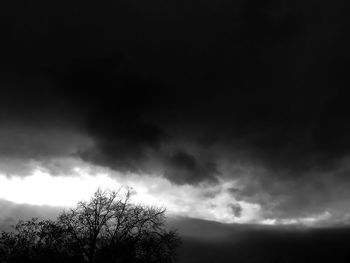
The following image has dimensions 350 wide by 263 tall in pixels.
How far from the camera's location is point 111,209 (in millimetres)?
33375

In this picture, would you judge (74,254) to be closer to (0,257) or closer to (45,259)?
(45,259)

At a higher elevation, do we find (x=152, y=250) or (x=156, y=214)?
(x=156, y=214)

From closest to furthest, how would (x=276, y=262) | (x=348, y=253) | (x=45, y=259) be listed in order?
(x=45, y=259), (x=348, y=253), (x=276, y=262)

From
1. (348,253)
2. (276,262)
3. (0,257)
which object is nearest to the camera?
(0,257)

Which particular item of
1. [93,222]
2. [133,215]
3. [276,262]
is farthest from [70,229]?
[276,262]

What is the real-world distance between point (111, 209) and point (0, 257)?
41.3 feet

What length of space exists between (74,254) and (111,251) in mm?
3707

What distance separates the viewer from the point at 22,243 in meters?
33.4

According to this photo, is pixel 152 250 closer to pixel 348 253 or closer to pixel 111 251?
pixel 111 251

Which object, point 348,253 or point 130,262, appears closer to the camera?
point 130,262

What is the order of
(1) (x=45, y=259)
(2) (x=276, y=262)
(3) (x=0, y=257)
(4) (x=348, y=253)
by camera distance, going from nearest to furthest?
(1) (x=45, y=259), (3) (x=0, y=257), (4) (x=348, y=253), (2) (x=276, y=262)

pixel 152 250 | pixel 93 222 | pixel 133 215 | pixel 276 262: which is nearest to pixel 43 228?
pixel 93 222

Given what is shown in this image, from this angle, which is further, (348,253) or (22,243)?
(348,253)

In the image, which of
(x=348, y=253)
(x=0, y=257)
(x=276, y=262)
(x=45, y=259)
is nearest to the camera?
(x=45, y=259)
